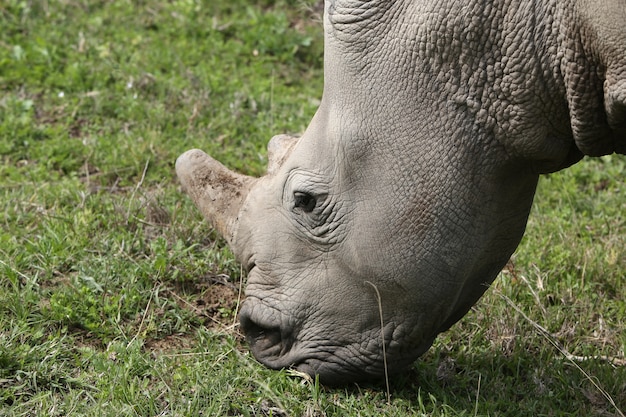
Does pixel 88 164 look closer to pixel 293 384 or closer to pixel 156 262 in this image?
pixel 156 262

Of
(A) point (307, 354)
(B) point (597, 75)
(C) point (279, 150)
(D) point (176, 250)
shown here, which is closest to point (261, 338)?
(A) point (307, 354)

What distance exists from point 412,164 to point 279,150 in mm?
773

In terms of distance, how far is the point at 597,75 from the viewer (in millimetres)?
3672

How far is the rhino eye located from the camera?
4.21 meters

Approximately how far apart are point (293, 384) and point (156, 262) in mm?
1169

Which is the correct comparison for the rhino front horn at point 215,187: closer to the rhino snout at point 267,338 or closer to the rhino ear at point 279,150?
the rhino ear at point 279,150

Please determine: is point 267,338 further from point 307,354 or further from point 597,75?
point 597,75

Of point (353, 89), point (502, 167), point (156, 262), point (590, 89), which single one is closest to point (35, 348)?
point (156, 262)

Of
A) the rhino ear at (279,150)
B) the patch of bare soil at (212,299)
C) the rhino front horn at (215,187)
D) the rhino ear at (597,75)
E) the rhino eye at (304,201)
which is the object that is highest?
the rhino ear at (597,75)

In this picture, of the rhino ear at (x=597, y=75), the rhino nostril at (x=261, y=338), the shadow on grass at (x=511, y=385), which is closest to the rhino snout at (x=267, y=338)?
the rhino nostril at (x=261, y=338)

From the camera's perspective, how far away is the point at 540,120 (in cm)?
380

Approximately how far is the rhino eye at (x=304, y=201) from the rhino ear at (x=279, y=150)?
24 cm

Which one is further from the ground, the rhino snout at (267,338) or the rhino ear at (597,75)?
the rhino ear at (597,75)

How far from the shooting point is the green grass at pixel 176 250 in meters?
4.47
